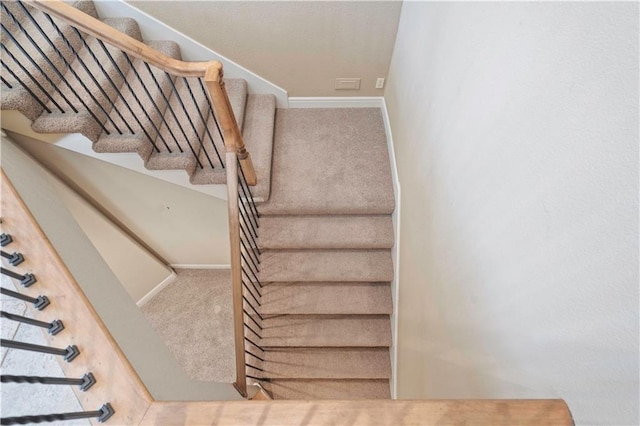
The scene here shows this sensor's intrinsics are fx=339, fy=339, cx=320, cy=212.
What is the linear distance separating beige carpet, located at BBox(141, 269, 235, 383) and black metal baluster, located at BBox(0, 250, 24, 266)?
2.31m

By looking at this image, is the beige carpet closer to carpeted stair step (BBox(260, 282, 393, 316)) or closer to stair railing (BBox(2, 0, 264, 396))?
stair railing (BBox(2, 0, 264, 396))

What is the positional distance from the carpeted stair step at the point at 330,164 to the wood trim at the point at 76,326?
1.39 meters

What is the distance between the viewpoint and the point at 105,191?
2.75 m

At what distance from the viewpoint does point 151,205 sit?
2920mm

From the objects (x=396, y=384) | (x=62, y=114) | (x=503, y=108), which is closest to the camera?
(x=503, y=108)

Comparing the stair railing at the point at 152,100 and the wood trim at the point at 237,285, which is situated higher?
the stair railing at the point at 152,100

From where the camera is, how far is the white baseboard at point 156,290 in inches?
138

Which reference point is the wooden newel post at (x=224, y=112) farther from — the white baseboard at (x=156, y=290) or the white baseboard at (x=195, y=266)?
the white baseboard at (x=156, y=290)

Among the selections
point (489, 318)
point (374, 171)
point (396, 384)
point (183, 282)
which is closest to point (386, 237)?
point (374, 171)

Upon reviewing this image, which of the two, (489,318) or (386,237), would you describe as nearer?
(489,318)

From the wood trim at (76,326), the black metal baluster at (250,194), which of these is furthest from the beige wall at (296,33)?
the wood trim at (76,326)

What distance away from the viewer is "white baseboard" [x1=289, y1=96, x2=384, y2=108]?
2.97 m

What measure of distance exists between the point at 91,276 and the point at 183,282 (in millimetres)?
2550

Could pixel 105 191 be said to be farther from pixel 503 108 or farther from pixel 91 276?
pixel 503 108
